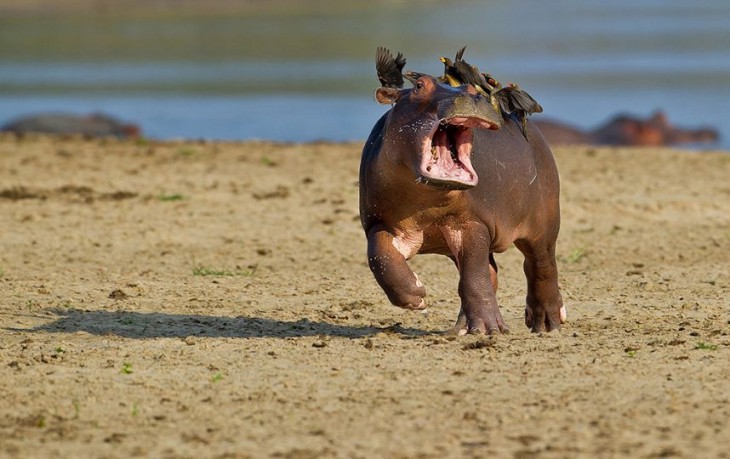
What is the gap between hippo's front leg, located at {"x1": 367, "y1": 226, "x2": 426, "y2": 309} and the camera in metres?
5.64

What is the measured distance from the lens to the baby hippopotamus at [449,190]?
17.7 feet

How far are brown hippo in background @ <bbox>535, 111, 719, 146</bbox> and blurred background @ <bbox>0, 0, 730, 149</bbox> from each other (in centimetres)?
50

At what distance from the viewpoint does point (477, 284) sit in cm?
575

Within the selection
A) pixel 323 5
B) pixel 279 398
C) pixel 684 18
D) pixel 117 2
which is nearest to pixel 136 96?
pixel 279 398

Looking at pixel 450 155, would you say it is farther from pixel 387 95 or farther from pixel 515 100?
pixel 515 100

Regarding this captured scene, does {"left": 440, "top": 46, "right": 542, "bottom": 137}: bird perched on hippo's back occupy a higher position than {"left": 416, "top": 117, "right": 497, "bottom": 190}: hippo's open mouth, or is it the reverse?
{"left": 440, "top": 46, "right": 542, "bottom": 137}: bird perched on hippo's back

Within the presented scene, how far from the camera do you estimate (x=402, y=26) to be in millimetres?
46844

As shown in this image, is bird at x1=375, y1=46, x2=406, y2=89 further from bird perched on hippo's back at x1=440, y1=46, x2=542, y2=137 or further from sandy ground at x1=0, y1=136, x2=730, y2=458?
sandy ground at x1=0, y1=136, x2=730, y2=458

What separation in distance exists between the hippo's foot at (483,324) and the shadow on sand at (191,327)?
319mm

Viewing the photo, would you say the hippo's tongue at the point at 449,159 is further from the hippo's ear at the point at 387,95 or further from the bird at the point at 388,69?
the bird at the point at 388,69

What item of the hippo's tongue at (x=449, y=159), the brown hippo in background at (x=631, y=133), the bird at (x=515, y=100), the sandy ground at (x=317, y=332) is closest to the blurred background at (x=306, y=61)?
the brown hippo in background at (x=631, y=133)

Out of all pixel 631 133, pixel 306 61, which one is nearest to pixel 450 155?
pixel 631 133

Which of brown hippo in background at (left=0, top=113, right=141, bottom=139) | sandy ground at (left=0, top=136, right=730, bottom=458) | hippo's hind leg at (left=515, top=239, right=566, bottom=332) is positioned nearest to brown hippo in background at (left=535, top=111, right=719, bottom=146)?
brown hippo in background at (left=0, top=113, right=141, bottom=139)

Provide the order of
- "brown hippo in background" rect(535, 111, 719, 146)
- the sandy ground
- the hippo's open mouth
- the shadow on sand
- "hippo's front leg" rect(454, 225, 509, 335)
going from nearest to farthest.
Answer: the sandy ground
the hippo's open mouth
"hippo's front leg" rect(454, 225, 509, 335)
the shadow on sand
"brown hippo in background" rect(535, 111, 719, 146)
